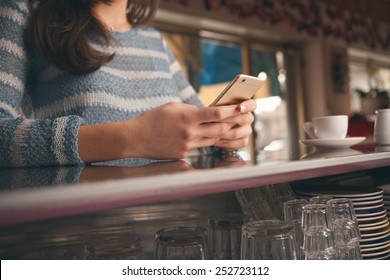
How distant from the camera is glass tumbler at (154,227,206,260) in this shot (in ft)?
2.52

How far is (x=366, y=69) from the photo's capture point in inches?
239

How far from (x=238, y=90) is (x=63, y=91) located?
0.52m

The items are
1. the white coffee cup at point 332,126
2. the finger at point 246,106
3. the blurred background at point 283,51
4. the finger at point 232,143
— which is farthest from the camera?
the blurred background at point 283,51

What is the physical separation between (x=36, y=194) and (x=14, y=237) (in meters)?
0.42

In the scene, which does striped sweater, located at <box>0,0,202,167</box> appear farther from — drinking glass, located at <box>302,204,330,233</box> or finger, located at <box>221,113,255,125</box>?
drinking glass, located at <box>302,204,330,233</box>

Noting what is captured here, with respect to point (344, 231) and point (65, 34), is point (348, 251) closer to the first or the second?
point (344, 231)

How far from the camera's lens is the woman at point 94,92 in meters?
0.73

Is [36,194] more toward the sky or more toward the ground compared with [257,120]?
more toward the ground

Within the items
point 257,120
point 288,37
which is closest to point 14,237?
point 257,120

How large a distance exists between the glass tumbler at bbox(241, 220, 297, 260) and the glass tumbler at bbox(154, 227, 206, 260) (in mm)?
87

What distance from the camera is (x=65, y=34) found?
1.08 meters

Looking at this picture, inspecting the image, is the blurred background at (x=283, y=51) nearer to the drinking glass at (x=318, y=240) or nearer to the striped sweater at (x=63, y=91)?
the striped sweater at (x=63, y=91)

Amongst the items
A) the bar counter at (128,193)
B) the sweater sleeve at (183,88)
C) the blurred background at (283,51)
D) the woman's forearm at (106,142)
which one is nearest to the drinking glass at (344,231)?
the bar counter at (128,193)
